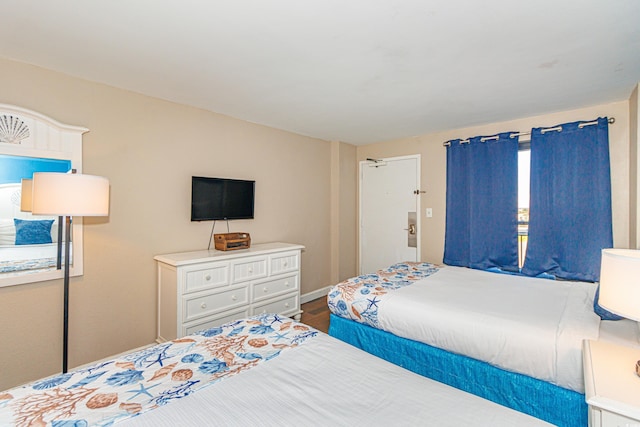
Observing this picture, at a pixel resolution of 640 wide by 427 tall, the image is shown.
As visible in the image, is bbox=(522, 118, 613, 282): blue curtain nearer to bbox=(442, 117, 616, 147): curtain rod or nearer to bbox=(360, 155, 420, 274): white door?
bbox=(442, 117, 616, 147): curtain rod

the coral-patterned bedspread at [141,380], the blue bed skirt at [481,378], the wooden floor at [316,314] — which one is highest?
the coral-patterned bedspread at [141,380]

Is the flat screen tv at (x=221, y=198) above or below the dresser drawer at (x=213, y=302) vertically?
above

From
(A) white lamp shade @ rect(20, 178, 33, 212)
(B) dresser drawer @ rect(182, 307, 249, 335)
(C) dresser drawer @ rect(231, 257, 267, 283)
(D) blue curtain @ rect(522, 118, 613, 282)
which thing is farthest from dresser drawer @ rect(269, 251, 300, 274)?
(D) blue curtain @ rect(522, 118, 613, 282)

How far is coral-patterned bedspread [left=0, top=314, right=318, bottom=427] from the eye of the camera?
92 centimetres

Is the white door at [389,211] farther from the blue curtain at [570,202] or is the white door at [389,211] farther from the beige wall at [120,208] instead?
the beige wall at [120,208]

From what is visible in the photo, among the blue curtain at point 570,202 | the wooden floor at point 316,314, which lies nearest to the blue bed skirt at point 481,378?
the wooden floor at point 316,314

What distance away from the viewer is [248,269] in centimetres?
300

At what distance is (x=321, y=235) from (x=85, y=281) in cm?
284

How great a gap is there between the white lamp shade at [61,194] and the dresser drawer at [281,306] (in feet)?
5.83

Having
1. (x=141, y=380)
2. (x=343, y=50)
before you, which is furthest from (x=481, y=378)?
(x=343, y=50)

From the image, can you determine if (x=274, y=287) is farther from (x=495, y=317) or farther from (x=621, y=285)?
(x=621, y=285)

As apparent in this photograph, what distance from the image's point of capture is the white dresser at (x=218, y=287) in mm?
2543

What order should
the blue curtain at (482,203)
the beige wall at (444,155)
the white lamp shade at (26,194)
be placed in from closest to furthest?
1. the white lamp shade at (26,194)
2. the beige wall at (444,155)
3. the blue curtain at (482,203)

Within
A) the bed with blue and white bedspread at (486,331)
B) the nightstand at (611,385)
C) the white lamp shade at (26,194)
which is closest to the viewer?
the nightstand at (611,385)
